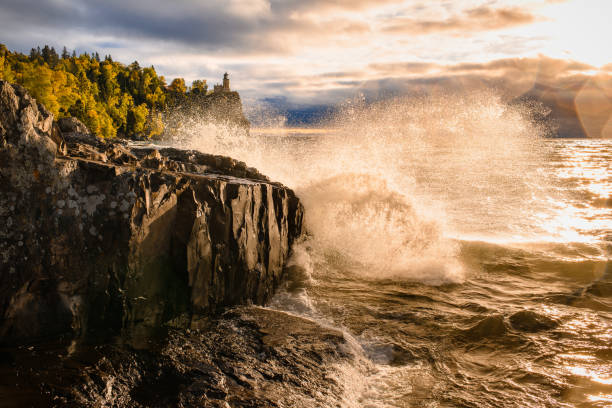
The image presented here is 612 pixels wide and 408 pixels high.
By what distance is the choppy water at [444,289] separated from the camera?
466 centimetres

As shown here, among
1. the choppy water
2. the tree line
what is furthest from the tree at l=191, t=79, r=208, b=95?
the choppy water

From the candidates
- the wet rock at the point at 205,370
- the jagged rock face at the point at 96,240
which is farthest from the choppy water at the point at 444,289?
the jagged rock face at the point at 96,240

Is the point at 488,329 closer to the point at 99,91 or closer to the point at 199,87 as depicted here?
the point at 99,91

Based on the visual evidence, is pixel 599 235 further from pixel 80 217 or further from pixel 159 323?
pixel 80 217

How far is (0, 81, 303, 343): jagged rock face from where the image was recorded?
13.7 feet

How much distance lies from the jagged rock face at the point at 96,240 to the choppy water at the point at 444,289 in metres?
2.12

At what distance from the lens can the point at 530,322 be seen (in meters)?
6.23

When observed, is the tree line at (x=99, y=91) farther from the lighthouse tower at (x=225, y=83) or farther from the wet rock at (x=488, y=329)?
Answer: the wet rock at (x=488, y=329)

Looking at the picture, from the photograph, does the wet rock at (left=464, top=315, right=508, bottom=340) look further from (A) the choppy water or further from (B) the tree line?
(B) the tree line

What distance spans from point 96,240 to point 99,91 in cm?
8958

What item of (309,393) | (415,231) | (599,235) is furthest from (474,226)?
(309,393)

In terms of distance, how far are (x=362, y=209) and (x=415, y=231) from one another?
5.61ft

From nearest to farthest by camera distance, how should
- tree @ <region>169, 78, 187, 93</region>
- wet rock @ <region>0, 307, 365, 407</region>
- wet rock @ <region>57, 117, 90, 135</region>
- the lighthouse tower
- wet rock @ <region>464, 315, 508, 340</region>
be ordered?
wet rock @ <region>0, 307, 365, 407</region> → wet rock @ <region>464, 315, 508, 340</region> → wet rock @ <region>57, 117, 90, 135</region> → tree @ <region>169, 78, 187, 93</region> → the lighthouse tower

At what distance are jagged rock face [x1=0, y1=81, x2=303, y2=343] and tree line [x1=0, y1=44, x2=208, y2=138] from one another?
119 feet
